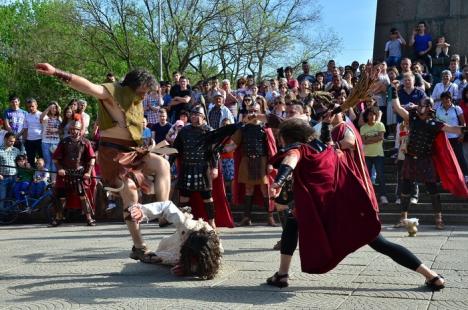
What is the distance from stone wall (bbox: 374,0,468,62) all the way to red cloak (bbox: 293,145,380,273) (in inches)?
474

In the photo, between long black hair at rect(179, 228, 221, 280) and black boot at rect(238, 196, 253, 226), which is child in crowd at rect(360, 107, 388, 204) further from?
long black hair at rect(179, 228, 221, 280)

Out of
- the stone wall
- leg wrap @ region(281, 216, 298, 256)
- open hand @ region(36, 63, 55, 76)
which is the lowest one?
leg wrap @ region(281, 216, 298, 256)

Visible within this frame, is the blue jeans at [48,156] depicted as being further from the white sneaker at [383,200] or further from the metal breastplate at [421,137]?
the metal breastplate at [421,137]

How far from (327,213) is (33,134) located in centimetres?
954

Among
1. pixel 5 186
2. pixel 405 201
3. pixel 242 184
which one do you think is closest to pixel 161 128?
pixel 242 184

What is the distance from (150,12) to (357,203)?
2903 cm

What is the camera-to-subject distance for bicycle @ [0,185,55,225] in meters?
12.6

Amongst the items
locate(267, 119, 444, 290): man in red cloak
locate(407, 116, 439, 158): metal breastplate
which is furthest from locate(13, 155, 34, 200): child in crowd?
locate(267, 119, 444, 290): man in red cloak

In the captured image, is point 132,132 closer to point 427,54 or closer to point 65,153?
point 65,153

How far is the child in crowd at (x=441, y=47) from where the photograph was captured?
1570 centimetres

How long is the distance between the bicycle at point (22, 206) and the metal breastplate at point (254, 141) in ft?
13.6

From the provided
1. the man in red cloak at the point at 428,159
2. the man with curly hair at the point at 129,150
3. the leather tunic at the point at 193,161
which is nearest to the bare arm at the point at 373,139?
the man in red cloak at the point at 428,159

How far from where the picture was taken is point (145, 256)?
639 cm

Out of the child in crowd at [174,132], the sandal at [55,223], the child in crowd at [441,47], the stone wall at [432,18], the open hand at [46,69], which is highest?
the stone wall at [432,18]
